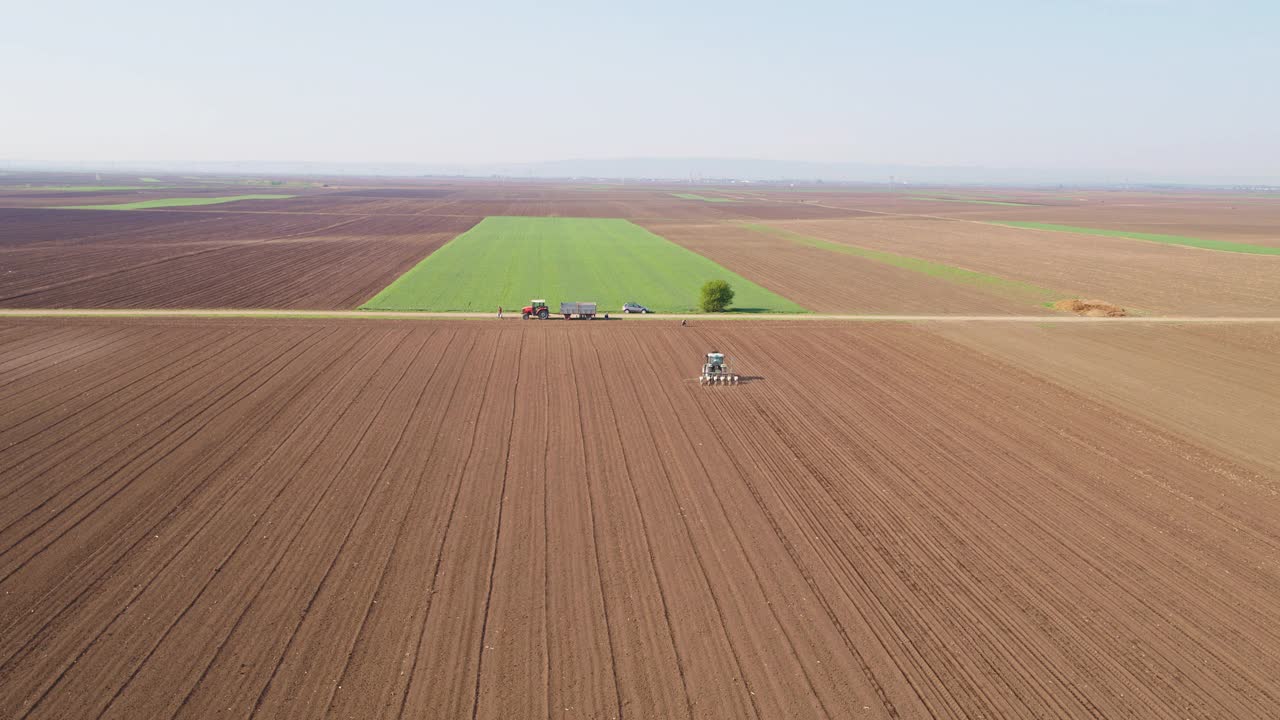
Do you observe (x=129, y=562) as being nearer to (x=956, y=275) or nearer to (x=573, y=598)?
(x=573, y=598)

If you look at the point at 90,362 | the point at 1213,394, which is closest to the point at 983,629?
the point at 1213,394

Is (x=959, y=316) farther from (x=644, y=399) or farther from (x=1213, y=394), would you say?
(x=644, y=399)

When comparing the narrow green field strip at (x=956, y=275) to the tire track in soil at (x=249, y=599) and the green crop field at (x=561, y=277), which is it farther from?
the tire track in soil at (x=249, y=599)

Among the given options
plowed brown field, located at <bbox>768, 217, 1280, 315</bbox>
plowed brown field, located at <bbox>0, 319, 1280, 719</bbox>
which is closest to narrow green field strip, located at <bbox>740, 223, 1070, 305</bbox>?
plowed brown field, located at <bbox>768, 217, 1280, 315</bbox>

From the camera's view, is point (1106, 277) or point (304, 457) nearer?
point (304, 457)

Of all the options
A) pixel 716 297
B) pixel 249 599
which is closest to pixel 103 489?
pixel 249 599
